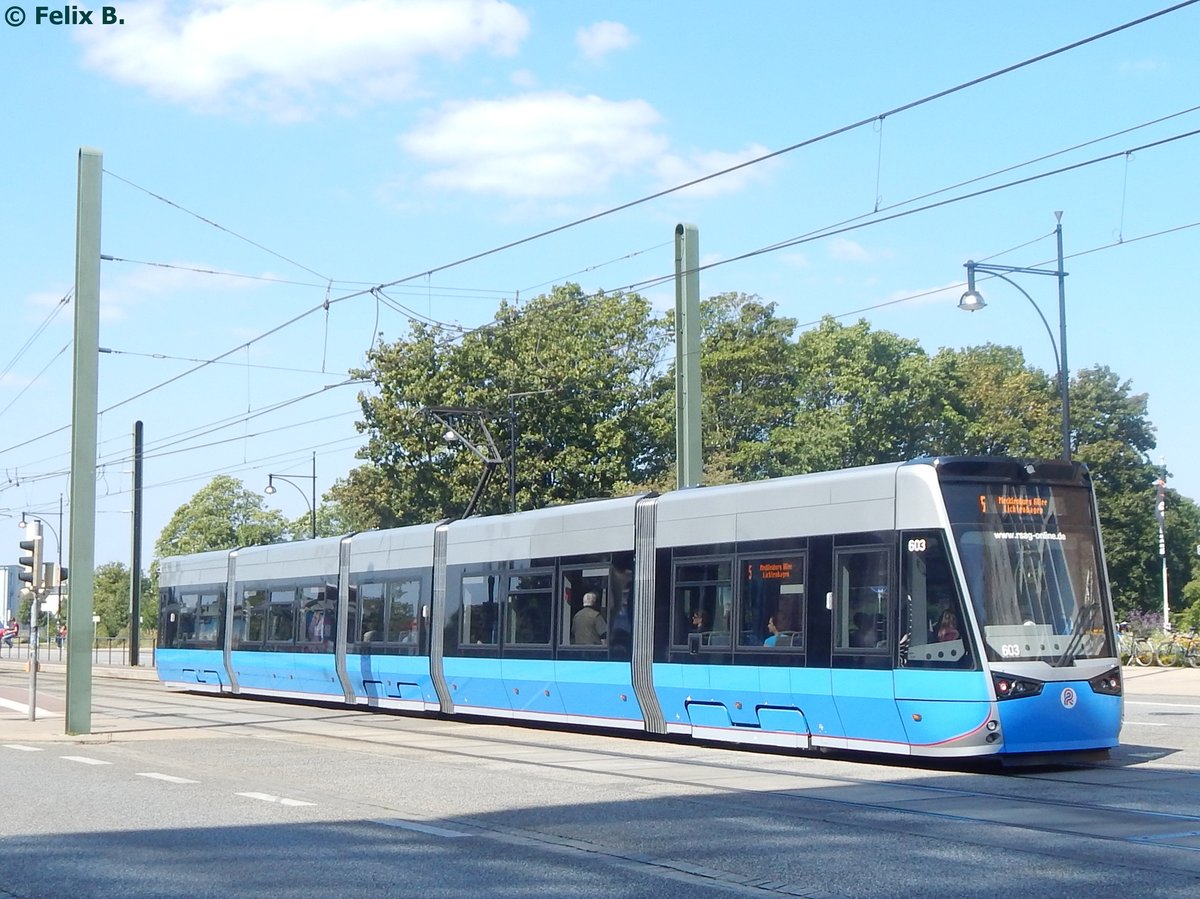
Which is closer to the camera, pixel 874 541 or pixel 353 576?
pixel 874 541

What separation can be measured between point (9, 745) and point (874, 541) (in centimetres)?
1066

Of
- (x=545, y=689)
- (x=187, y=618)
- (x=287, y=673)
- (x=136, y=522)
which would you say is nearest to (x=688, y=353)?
(x=545, y=689)

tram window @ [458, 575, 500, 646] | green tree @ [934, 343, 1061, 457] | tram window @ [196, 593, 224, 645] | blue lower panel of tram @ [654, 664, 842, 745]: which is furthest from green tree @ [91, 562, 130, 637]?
blue lower panel of tram @ [654, 664, 842, 745]

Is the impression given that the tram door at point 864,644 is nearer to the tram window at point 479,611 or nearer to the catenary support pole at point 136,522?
the tram window at point 479,611

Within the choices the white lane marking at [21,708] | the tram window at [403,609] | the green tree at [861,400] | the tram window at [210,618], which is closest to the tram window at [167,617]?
the tram window at [210,618]

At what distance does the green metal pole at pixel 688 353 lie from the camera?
73.4 feet

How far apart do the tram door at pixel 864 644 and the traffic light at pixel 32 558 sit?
39.4 feet

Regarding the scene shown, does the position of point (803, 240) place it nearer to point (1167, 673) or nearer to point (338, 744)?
point (338, 744)

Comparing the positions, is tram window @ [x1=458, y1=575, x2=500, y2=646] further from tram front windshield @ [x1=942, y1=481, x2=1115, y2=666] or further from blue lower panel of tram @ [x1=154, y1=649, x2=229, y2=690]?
blue lower panel of tram @ [x1=154, y1=649, x2=229, y2=690]

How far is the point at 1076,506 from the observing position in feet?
49.9

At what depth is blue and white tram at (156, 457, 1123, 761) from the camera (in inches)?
561

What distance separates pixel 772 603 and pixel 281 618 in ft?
47.1

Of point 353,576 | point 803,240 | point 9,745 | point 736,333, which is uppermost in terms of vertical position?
point 736,333

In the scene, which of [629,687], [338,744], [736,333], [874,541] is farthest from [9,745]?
[736,333]
